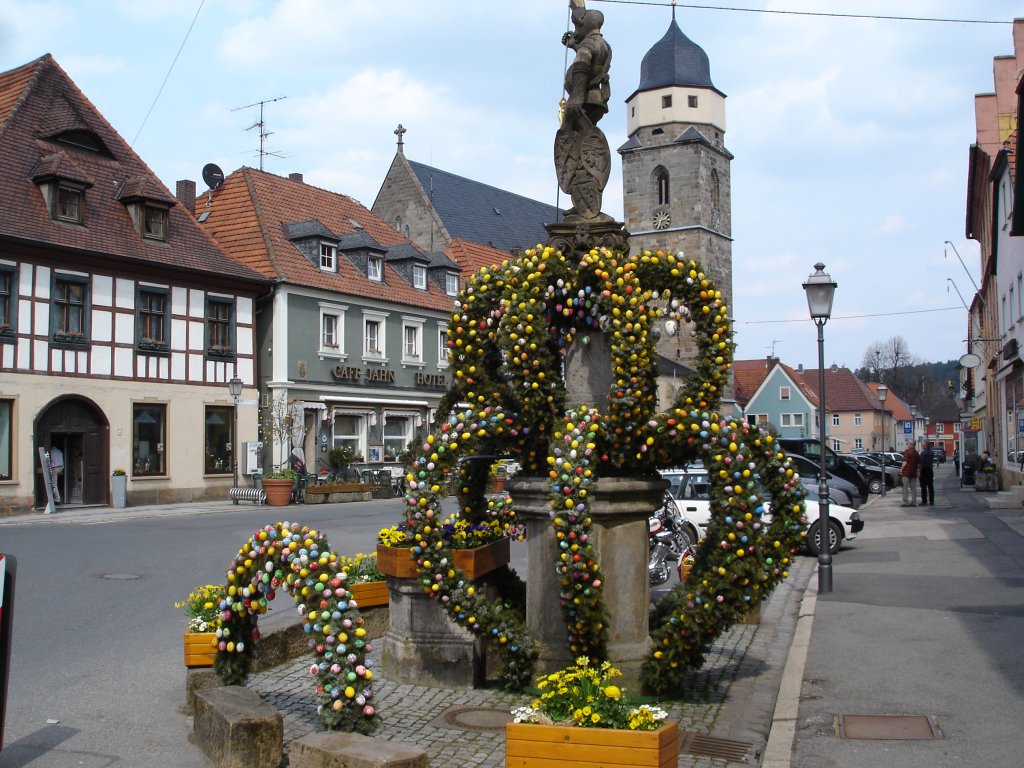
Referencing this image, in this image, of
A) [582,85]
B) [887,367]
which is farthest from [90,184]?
[887,367]

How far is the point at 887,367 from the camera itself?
11481cm

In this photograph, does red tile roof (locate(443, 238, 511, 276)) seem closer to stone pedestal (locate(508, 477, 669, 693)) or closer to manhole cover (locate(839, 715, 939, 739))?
stone pedestal (locate(508, 477, 669, 693))

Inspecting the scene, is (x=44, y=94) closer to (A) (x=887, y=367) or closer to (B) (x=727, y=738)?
(B) (x=727, y=738)

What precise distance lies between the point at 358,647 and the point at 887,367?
383ft

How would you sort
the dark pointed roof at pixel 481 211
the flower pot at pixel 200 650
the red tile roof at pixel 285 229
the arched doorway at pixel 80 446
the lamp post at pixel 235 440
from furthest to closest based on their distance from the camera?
the dark pointed roof at pixel 481 211
the red tile roof at pixel 285 229
the lamp post at pixel 235 440
the arched doorway at pixel 80 446
the flower pot at pixel 200 650

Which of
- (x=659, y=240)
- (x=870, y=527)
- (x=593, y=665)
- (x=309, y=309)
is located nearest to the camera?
(x=593, y=665)

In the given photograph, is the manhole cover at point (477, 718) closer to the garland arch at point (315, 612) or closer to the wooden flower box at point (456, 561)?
the wooden flower box at point (456, 561)

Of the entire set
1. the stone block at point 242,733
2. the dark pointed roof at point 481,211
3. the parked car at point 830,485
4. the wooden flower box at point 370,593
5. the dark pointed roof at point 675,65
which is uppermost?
the dark pointed roof at point 675,65

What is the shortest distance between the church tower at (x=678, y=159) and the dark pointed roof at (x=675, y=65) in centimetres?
Answer: 7

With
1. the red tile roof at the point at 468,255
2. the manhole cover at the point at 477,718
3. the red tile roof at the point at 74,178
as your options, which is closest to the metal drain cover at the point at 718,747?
the manhole cover at the point at 477,718

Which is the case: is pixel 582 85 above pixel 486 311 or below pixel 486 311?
above

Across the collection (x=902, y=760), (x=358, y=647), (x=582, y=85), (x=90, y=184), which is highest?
A: (x=90, y=184)

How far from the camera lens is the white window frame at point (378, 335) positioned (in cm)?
3694

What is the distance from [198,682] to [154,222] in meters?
24.9
